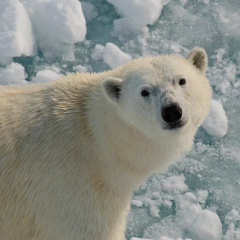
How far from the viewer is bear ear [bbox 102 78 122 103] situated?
329 centimetres

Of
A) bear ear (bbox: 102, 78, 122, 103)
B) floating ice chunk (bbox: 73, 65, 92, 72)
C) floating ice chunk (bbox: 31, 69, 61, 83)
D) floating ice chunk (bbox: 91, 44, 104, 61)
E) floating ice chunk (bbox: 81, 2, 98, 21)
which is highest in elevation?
bear ear (bbox: 102, 78, 122, 103)

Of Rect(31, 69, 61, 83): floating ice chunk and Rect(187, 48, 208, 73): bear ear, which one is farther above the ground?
Rect(187, 48, 208, 73): bear ear

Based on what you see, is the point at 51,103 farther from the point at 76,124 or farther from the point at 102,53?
the point at 102,53

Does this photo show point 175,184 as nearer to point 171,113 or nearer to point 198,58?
point 198,58

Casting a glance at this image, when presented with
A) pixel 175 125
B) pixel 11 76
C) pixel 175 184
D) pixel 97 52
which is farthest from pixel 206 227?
pixel 11 76

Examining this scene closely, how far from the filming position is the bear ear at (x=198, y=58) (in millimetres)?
3543

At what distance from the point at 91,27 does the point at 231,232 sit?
236cm

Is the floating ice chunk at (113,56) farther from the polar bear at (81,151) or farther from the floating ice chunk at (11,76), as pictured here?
the polar bear at (81,151)

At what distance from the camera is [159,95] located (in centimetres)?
315

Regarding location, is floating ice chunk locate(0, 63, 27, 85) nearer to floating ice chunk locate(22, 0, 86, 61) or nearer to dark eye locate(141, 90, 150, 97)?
floating ice chunk locate(22, 0, 86, 61)

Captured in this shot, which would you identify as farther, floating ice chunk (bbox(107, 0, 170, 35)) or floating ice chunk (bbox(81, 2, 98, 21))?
floating ice chunk (bbox(81, 2, 98, 21))

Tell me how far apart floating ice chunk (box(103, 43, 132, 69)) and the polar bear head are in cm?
203

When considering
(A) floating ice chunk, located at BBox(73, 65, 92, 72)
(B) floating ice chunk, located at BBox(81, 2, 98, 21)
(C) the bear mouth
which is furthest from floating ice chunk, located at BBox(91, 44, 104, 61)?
(C) the bear mouth

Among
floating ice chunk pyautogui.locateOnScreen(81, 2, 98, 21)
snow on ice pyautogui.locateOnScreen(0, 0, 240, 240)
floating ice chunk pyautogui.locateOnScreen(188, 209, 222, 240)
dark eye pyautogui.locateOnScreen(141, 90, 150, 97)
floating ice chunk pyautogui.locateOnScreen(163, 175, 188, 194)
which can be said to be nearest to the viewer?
dark eye pyautogui.locateOnScreen(141, 90, 150, 97)
